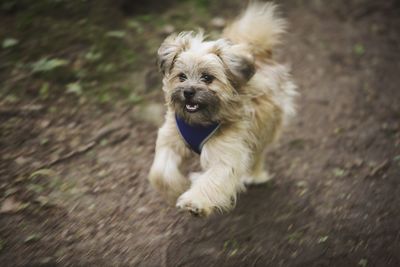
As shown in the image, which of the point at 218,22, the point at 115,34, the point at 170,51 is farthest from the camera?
the point at 218,22

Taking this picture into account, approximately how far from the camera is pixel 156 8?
7164 millimetres

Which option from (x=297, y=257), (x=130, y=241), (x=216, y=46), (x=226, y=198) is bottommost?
(x=297, y=257)

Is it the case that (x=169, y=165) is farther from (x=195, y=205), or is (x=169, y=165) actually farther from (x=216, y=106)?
(x=216, y=106)

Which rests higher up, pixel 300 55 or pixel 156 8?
pixel 156 8

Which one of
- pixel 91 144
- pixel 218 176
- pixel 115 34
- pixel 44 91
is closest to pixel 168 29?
pixel 115 34

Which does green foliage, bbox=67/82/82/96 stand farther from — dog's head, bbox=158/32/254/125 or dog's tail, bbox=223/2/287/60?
dog's tail, bbox=223/2/287/60

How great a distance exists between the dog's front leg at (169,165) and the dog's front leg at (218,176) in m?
0.19

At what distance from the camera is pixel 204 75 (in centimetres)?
393

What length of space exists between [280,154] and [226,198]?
2.04 metres

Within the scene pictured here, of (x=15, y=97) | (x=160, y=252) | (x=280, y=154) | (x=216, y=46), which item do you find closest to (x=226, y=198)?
(x=160, y=252)

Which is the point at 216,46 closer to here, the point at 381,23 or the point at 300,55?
the point at 300,55

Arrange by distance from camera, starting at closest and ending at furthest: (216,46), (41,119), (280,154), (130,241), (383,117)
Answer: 1. (216,46)
2. (130,241)
3. (41,119)
4. (280,154)
5. (383,117)

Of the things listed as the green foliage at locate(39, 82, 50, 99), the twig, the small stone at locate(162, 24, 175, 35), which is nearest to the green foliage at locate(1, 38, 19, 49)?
the green foliage at locate(39, 82, 50, 99)

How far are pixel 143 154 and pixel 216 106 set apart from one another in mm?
1630
